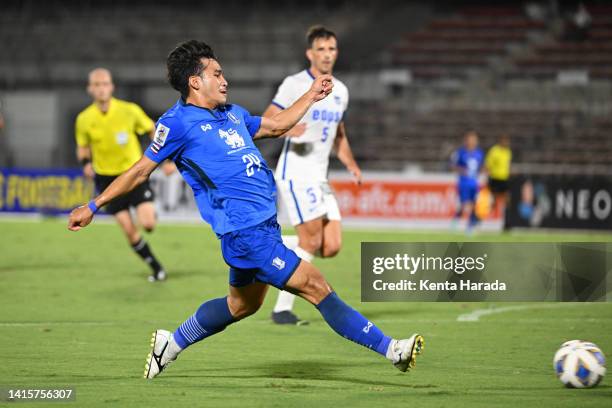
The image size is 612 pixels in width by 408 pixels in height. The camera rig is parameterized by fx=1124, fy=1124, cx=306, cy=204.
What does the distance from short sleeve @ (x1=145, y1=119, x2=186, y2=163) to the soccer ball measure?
8.84 feet

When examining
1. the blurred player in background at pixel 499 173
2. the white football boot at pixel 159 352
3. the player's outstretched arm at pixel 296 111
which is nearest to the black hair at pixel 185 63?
the player's outstretched arm at pixel 296 111

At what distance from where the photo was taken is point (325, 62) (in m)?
9.95

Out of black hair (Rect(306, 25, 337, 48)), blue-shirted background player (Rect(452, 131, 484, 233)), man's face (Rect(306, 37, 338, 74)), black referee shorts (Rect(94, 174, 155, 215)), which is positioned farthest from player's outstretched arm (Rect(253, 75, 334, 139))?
blue-shirted background player (Rect(452, 131, 484, 233))

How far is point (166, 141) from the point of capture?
6.73 m

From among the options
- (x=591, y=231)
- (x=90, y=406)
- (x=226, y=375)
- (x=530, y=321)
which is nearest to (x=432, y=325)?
(x=530, y=321)

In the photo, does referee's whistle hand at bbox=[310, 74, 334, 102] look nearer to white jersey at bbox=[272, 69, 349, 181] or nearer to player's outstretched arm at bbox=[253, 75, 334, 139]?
player's outstretched arm at bbox=[253, 75, 334, 139]

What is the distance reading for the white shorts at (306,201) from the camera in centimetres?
996

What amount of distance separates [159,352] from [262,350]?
1514mm

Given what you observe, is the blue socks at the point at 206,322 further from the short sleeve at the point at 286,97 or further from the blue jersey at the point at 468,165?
the blue jersey at the point at 468,165

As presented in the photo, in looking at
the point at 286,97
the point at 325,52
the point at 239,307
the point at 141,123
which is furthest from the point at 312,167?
the point at 141,123

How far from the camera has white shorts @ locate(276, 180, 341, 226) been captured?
32.7 ft

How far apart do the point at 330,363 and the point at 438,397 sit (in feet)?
4.85

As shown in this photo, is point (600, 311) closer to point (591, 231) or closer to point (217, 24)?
point (591, 231)

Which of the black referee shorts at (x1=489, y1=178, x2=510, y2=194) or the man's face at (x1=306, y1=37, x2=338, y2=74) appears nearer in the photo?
the man's face at (x1=306, y1=37, x2=338, y2=74)
